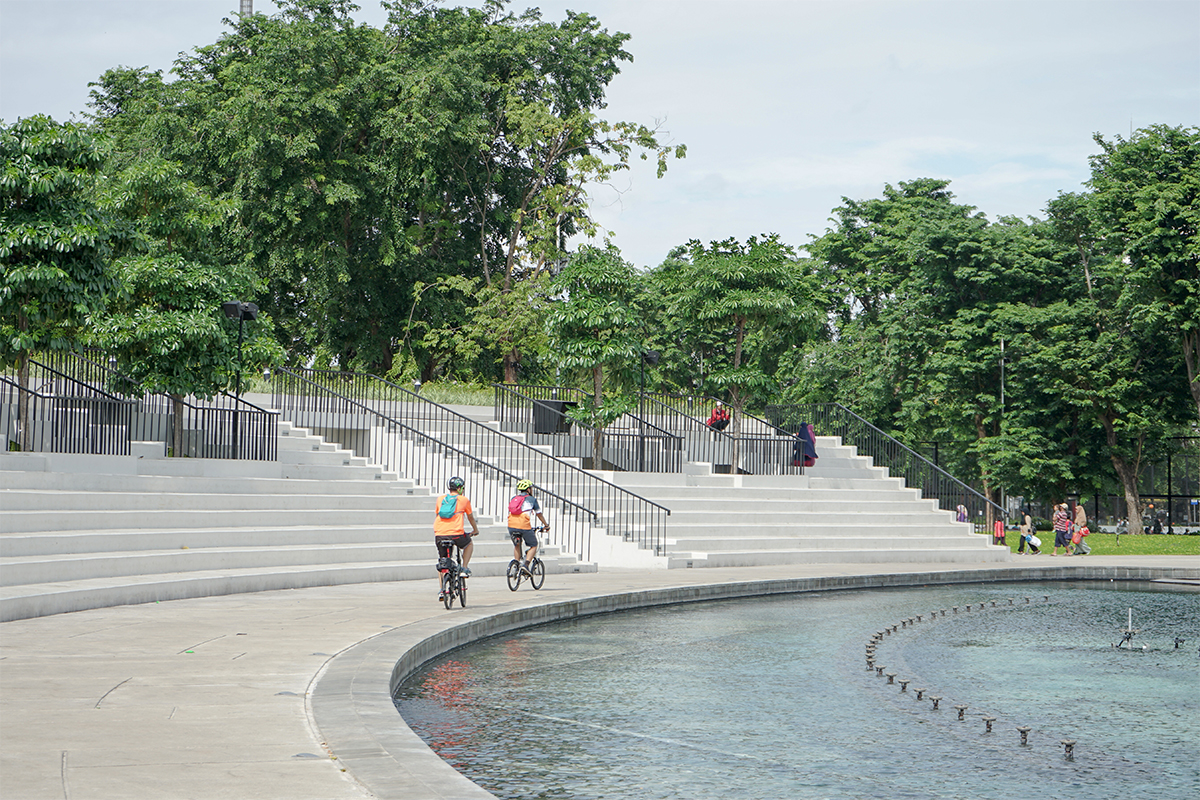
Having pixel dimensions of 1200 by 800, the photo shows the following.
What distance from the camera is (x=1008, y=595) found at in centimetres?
2153

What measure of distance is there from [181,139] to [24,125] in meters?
16.8

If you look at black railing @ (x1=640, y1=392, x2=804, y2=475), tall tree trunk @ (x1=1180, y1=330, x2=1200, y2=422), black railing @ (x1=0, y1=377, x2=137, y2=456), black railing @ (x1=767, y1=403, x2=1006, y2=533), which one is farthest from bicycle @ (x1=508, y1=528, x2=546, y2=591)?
tall tree trunk @ (x1=1180, y1=330, x2=1200, y2=422)

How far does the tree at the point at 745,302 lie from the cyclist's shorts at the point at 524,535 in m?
13.9

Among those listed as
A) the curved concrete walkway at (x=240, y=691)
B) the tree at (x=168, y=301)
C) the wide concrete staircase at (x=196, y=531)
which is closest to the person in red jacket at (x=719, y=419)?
the wide concrete staircase at (x=196, y=531)

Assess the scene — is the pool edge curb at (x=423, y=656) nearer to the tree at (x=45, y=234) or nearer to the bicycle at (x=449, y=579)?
the bicycle at (x=449, y=579)

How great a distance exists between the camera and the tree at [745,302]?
102 ft

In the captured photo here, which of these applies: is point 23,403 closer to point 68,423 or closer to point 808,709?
point 68,423

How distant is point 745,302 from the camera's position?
30.8 m

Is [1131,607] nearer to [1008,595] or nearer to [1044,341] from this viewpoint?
[1008,595]

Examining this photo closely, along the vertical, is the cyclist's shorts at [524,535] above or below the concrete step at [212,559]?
above

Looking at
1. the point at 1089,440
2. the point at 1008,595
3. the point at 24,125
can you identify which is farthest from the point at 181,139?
the point at 1089,440

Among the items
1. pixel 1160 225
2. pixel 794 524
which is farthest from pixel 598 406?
pixel 1160 225

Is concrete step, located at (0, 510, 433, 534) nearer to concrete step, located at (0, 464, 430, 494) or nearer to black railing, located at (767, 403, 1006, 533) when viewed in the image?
concrete step, located at (0, 464, 430, 494)

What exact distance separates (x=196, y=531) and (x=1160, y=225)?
32.9 metres
